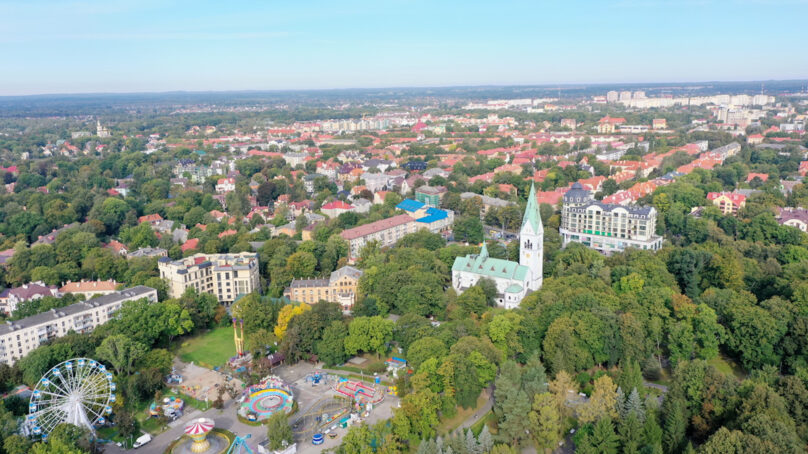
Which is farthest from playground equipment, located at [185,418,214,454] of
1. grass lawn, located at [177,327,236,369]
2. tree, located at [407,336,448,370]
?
tree, located at [407,336,448,370]

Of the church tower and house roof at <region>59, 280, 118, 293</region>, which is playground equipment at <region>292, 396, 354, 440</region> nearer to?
the church tower

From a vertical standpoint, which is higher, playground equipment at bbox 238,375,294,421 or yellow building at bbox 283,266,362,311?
yellow building at bbox 283,266,362,311

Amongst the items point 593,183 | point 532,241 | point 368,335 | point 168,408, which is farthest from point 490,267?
point 593,183

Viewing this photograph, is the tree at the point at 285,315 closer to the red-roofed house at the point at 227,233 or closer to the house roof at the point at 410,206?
the red-roofed house at the point at 227,233

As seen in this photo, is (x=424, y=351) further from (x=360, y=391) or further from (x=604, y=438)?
(x=604, y=438)

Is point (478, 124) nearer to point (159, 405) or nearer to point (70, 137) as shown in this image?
point (70, 137)

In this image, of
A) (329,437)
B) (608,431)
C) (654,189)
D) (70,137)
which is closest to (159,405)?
(329,437)

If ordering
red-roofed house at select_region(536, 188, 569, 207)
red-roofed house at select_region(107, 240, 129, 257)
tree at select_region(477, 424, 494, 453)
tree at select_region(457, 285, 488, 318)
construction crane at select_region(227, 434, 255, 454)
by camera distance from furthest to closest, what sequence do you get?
red-roofed house at select_region(536, 188, 569, 207), red-roofed house at select_region(107, 240, 129, 257), tree at select_region(457, 285, 488, 318), construction crane at select_region(227, 434, 255, 454), tree at select_region(477, 424, 494, 453)
